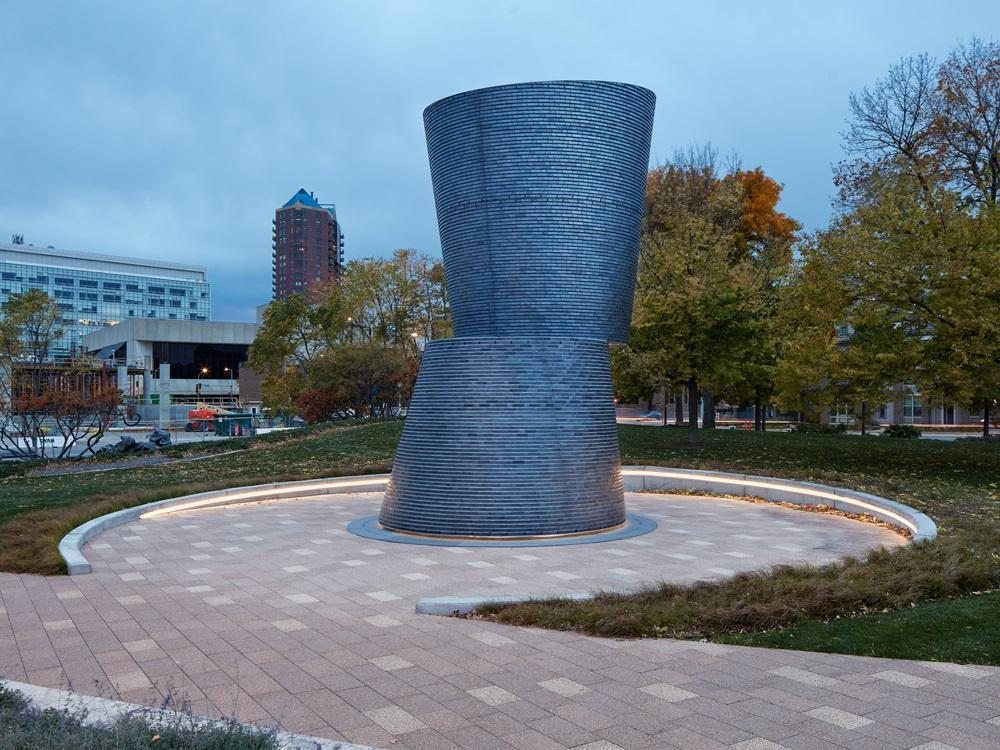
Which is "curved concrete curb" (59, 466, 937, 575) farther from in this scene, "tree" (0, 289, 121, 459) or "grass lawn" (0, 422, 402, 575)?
"tree" (0, 289, 121, 459)

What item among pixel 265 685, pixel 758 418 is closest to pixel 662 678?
pixel 265 685

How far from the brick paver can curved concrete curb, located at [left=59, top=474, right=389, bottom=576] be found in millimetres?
456

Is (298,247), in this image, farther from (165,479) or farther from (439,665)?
(439,665)

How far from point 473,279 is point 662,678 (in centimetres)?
847

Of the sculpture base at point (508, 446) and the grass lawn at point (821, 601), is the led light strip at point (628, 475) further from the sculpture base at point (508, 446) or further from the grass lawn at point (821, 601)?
the sculpture base at point (508, 446)

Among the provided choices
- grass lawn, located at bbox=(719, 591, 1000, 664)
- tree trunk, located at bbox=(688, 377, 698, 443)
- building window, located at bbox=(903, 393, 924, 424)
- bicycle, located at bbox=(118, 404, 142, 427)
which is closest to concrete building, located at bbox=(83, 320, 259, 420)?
bicycle, located at bbox=(118, 404, 142, 427)

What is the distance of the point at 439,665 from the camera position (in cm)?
641

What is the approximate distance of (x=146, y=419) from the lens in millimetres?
64125

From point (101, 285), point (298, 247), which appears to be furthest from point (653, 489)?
point (298, 247)

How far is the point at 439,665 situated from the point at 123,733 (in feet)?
8.88

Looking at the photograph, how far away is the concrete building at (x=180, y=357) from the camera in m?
75.9

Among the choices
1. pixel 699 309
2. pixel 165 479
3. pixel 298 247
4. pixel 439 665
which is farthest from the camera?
pixel 298 247

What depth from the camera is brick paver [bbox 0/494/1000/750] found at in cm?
514

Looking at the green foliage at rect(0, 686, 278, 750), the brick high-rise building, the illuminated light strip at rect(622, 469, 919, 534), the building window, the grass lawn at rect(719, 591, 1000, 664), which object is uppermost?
the brick high-rise building
